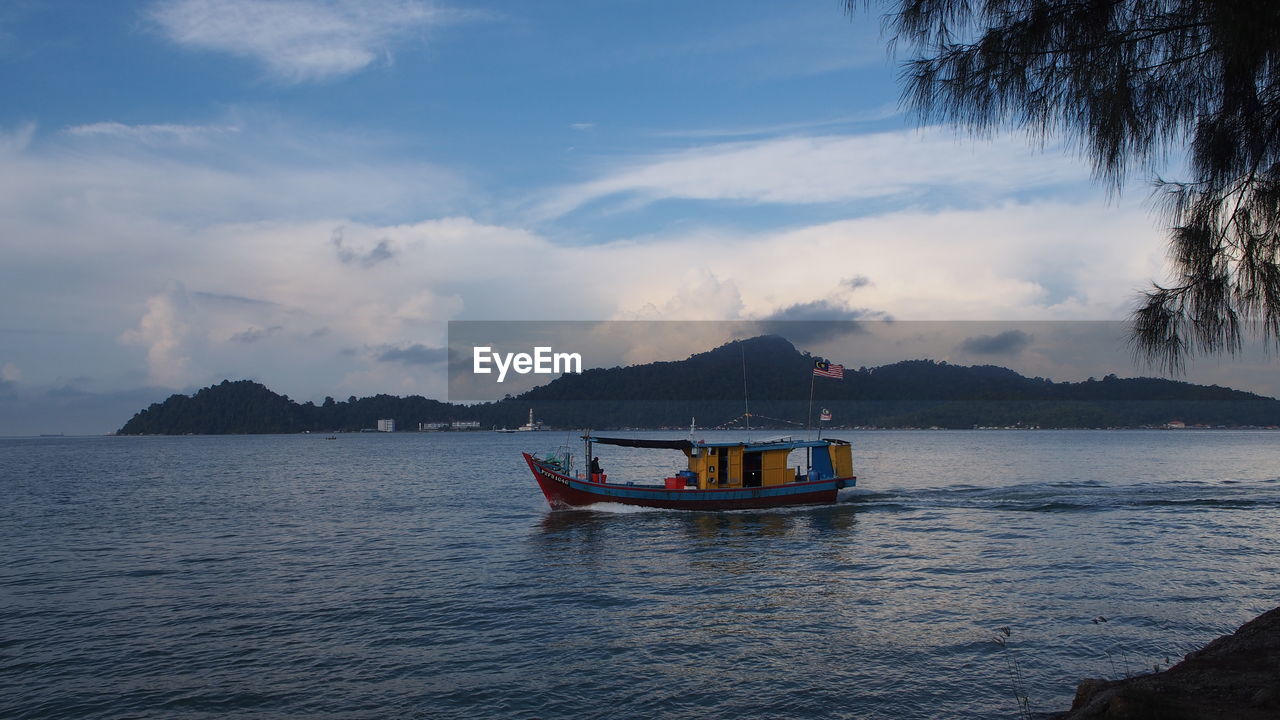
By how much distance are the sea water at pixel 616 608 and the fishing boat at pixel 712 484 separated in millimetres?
879

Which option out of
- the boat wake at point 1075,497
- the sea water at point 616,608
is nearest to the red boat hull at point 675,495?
the sea water at point 616,608

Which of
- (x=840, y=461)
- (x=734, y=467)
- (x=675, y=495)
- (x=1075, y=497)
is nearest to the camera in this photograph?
(x=675, y=495)

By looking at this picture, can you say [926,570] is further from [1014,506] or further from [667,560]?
[1014,506]

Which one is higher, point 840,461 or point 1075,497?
point 840,461

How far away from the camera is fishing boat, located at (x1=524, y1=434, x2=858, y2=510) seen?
3569 cm

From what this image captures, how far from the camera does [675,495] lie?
35.7 m

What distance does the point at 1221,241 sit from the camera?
26.8 feet

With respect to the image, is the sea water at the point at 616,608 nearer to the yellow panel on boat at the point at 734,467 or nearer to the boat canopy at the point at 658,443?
the yellow panel on boat at the point at 734,467

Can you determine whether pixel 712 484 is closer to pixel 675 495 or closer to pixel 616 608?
pixel 675 495

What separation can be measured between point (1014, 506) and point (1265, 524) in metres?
10.1

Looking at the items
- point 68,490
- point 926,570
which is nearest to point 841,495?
point 926,570

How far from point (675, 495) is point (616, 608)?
17184mm

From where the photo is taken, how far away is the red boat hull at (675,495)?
1403 inches

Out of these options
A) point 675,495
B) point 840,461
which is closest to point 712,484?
point 675,495
